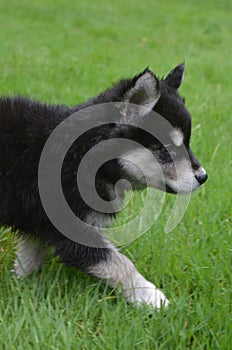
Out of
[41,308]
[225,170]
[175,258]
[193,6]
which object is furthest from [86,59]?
[193,6]

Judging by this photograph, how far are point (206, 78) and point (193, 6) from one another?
7.04 metres

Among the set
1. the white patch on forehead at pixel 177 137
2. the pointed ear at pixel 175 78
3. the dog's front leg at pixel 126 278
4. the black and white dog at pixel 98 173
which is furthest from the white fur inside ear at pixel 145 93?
the dog's front leg at pixel 126 278

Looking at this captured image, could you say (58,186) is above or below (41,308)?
above

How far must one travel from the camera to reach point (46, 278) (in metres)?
A: 3.04

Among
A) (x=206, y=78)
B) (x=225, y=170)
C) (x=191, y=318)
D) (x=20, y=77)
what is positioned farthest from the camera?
(x=206, y=78)

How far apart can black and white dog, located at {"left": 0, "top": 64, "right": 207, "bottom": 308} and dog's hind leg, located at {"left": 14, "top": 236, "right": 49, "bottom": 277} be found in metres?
0.15

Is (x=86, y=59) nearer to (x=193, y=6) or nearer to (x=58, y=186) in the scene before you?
(x=58, y=186)

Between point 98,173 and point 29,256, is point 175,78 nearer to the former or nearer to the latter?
point 98,173

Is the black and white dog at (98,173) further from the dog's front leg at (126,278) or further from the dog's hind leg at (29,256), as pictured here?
the dog's hind leg at (29,256)

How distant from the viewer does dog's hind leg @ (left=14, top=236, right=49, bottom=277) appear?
125 inches

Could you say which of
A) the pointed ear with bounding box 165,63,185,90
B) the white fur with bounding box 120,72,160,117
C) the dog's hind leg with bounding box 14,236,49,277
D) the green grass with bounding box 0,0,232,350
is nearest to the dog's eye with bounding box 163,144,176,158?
the white fur with bounding box 120,72,160,117

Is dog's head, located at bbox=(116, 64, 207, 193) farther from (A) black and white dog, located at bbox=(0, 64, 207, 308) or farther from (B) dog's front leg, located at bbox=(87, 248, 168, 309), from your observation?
(B) dog's front leg, located at bbox=(87, 248, 168, 309)

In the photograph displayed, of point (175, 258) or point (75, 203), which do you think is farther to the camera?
point (175, 258)

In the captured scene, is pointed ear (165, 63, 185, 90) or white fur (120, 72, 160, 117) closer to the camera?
white fur (120, 72, 160, 117)
